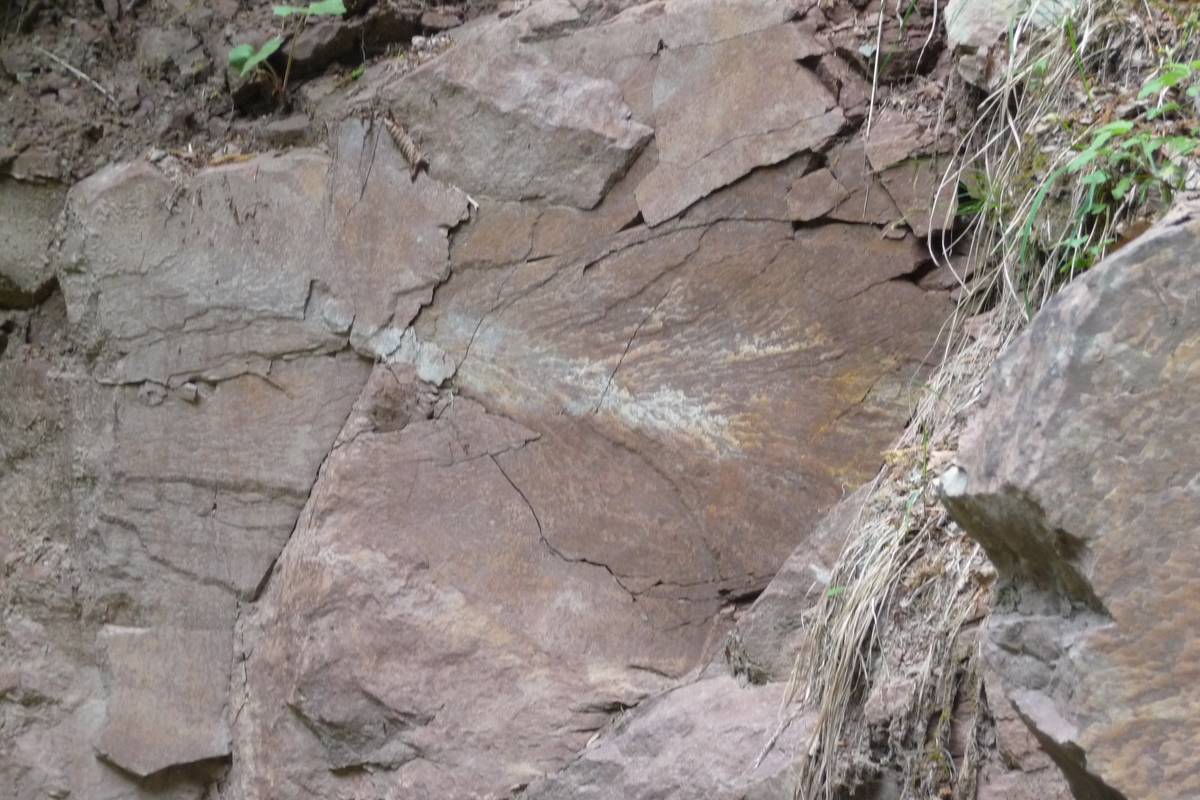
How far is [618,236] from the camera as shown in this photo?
8.26 feet

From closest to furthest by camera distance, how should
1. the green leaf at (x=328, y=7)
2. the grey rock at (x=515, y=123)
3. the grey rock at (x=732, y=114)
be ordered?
the grey rock at (x=732, y=114), the grey rock at (x=515, y=123), the green leaf at (x=328, y=7)

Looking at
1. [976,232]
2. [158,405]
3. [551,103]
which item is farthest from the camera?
[158,405]

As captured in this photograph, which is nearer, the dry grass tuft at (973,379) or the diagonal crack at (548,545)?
the dry grass tuft at (973,379)

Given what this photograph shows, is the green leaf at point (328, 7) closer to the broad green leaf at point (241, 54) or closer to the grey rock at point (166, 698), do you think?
the broad green leaf at point (241, 54)

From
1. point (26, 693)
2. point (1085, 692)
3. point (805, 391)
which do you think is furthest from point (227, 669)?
point (1085, 692)

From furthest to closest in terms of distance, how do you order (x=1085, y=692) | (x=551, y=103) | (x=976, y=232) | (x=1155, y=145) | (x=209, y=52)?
1. (x=209, y=52)
2. (x=551, y=103)
3. (x=976, y=232)
4. (x=1155, y=145)
5. (x=1085, y=692)

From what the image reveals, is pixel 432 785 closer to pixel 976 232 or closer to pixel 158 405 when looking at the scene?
pixel 158 405

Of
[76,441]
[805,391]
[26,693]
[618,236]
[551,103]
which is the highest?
[551,103]

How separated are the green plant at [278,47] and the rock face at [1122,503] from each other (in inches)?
85.2

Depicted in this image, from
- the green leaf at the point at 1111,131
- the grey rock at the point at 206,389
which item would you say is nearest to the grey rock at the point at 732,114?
the grey rock at the point at 206,389

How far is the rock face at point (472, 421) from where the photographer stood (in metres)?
2.32

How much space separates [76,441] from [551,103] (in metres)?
1.45

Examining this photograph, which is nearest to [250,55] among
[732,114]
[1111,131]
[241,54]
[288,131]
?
[241,54]

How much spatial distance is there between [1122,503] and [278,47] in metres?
2.43
